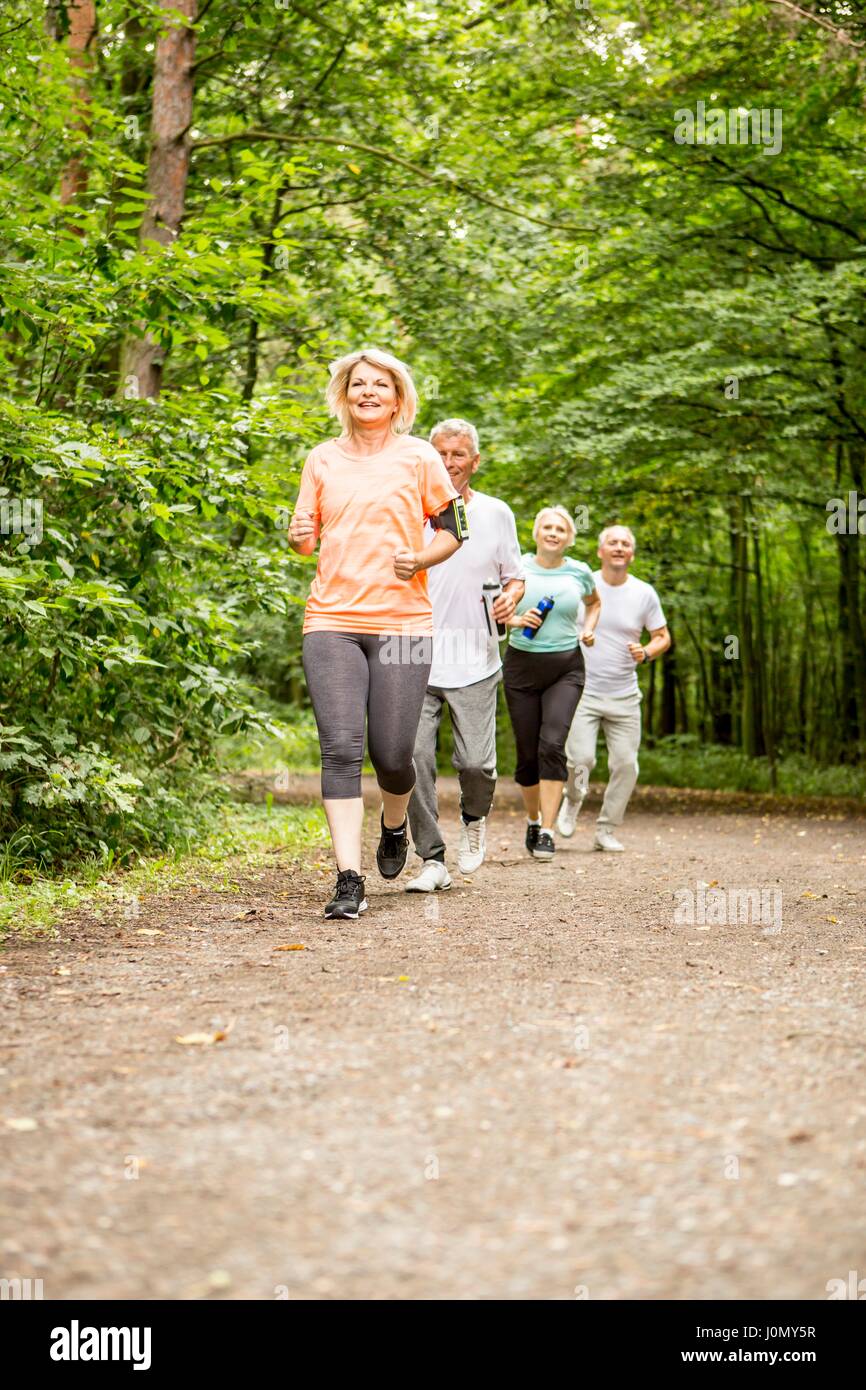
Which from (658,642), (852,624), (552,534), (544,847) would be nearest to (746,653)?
(852,624)

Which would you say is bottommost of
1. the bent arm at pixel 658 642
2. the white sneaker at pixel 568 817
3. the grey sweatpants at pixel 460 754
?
the white sneaker at pixel 568 817

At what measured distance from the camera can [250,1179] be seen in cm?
269

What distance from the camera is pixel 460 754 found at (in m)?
7.58

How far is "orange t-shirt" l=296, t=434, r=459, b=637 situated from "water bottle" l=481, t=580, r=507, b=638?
50.7 inches

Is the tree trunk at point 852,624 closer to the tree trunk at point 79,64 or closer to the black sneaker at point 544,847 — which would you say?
the black sneaker at point 544,847

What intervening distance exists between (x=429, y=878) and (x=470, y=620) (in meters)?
1.40

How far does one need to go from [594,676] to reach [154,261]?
14.8ft

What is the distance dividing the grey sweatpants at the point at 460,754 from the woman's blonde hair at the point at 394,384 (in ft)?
4.93

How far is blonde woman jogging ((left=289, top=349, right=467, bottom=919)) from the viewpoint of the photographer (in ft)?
19.8

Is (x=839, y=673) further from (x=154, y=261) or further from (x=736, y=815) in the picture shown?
(x=154, y=261)

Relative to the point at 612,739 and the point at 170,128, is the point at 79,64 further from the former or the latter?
the point at 612,739

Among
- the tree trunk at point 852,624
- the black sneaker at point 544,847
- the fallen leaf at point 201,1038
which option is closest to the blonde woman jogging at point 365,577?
the fallen leaf at point 201,1038

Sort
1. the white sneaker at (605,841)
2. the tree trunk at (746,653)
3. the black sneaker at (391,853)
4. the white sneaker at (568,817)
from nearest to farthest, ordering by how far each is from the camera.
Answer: the black sneaker at (391,853) → the white sneaker at (605,841) → the white sneaker at (568,817) → the tree trunk at (746,653)

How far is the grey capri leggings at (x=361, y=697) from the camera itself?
602 centimetres
